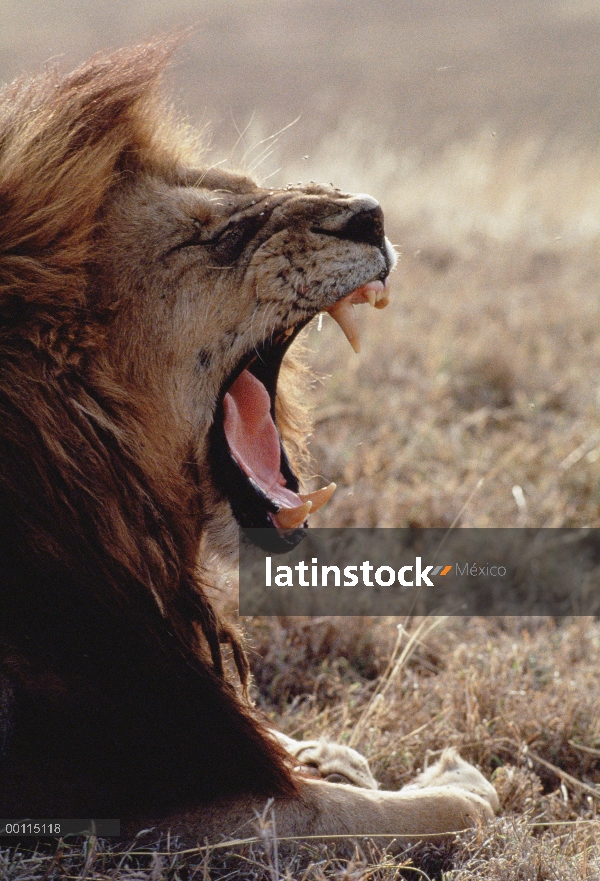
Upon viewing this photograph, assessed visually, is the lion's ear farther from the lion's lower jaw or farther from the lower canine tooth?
the lion's lower jaw

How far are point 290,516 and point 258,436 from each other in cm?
26

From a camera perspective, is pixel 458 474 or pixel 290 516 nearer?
pixel 290 516

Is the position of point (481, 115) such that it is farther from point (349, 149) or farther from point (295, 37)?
point (295, 37)

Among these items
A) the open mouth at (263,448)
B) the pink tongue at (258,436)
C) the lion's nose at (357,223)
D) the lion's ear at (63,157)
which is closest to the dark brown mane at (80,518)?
the lion's ear at (63,157)

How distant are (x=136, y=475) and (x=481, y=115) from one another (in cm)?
1551

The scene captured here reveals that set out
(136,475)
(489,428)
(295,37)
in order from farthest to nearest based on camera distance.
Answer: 1. (295,37)
2. (489,428)
3. (136,475)

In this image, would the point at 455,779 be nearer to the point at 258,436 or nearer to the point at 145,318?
the point at 258,436

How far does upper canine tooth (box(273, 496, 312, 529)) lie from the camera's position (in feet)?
8.46

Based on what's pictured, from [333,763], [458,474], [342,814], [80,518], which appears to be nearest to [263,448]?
[80,518]

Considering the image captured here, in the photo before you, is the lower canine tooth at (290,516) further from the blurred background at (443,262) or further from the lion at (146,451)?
the blurred background at (443,262)

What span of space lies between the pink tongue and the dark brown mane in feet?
0.89

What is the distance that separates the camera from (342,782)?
103 inches

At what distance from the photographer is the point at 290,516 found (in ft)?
8.49

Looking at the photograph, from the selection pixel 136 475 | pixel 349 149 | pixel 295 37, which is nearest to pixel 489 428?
pixel 136 475
